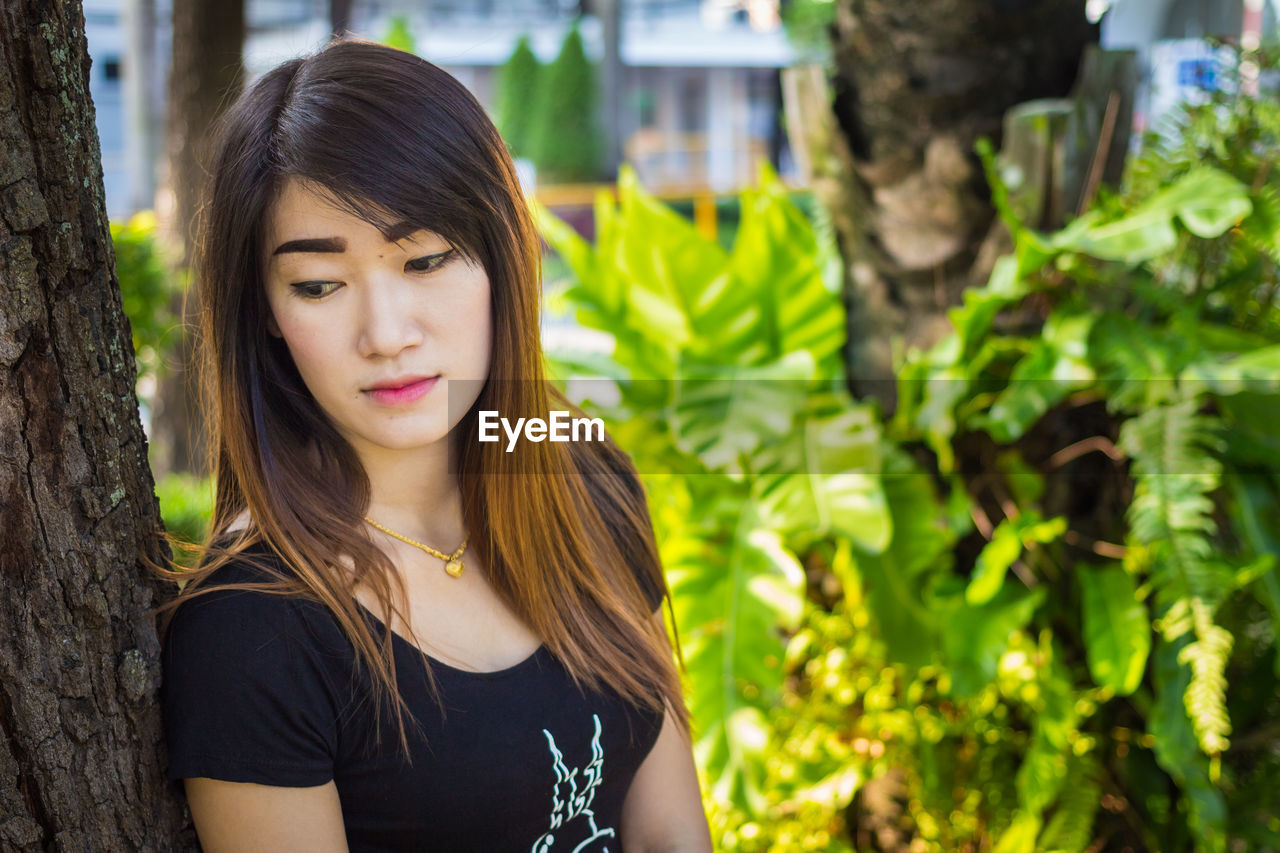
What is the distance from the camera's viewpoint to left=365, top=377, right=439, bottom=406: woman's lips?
3.86 ft

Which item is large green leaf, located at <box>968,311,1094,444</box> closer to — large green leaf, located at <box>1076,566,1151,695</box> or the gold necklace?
large green leaf, located at <box>1076,566,1151,695</box>

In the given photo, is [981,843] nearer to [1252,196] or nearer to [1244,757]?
[1244,757]

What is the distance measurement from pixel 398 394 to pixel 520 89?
17940mm

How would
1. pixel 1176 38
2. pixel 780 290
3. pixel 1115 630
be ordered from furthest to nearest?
1. pixel 1176 38
2. pixel 780 290
3. pixel 1115 630

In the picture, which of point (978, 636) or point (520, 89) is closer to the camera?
point (978, 636)

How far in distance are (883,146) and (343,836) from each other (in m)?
2.20

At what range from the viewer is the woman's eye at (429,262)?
116 cm

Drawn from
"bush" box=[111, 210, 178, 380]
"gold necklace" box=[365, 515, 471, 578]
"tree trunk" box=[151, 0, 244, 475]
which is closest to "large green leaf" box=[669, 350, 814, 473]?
"gold necklace" box=[365, 515, 471, 578]

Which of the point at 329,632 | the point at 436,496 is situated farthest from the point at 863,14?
the point at 329,632

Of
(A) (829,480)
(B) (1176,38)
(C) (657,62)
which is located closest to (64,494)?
(A) (829,480)

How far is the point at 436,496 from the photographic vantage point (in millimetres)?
1378

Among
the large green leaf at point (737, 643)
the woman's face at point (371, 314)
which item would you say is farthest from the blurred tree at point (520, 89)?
the woman's face at point (371, 314)

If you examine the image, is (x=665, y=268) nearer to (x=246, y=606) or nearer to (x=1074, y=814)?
(x=1074, y=814)

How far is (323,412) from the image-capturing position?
4.15ft
